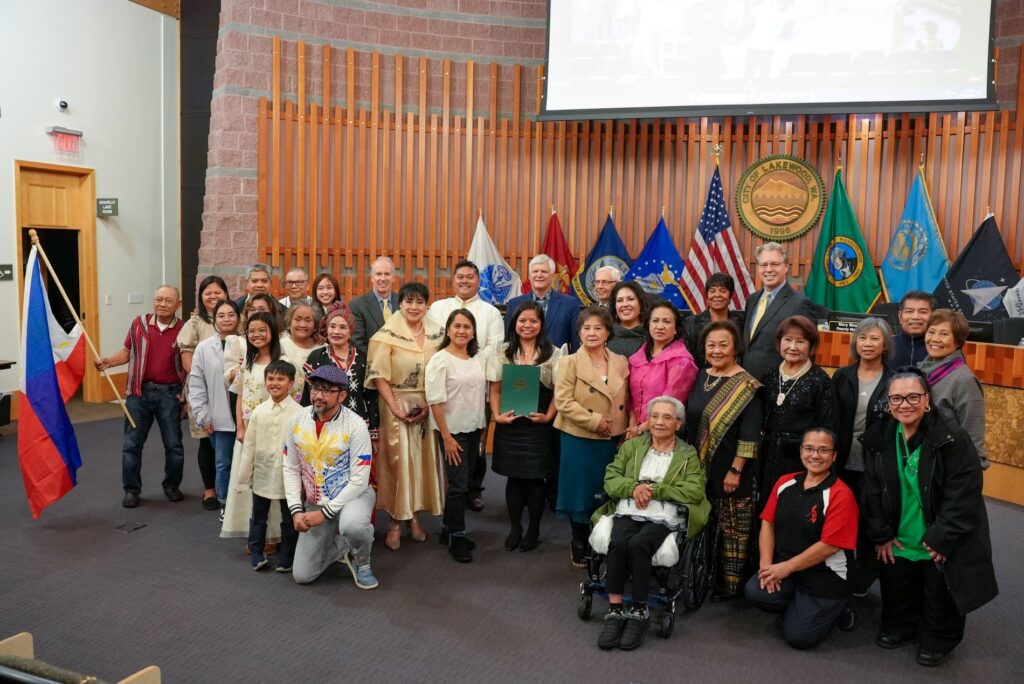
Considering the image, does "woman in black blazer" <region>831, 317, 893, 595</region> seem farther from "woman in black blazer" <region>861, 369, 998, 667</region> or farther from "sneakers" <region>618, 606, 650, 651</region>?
"sneakers" <region>618, 606, 650, 651</region>

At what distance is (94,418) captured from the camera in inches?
303

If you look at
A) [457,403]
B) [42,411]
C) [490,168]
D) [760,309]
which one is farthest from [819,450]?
[490,168]

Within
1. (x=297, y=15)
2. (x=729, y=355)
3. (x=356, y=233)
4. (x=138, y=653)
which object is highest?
(x=297, y=15)

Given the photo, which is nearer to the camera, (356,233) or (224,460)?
(224,460)

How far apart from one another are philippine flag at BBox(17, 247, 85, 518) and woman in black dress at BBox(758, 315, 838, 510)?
3.68 meters

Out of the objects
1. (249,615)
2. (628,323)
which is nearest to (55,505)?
(249,615)

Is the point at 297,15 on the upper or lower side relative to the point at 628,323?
upper

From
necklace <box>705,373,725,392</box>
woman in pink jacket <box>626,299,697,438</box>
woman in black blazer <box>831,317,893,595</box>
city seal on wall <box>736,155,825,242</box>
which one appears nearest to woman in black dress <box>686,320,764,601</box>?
necklace <box>705,373,725,392</box>

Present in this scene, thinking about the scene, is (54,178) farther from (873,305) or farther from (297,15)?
(873,305)

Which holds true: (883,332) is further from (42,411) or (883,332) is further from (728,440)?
(42,411)

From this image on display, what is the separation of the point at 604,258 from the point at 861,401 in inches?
179

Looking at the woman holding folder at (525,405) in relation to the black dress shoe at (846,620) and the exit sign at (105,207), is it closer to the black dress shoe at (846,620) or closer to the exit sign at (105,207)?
the black dress shoe at (846,620)

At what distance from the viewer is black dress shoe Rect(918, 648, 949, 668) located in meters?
3.22

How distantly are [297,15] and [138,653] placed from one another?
6.13 meters
